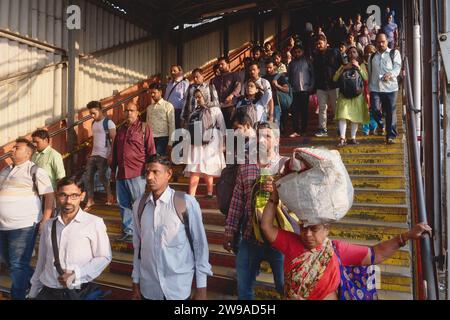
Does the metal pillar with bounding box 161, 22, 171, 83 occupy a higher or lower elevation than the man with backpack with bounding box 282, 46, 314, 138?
higher

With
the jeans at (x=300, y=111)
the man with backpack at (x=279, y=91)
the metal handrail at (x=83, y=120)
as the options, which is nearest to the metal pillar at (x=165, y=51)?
the metal handrail at (x=83, y=120)

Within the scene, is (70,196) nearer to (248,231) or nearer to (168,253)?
(168,253)

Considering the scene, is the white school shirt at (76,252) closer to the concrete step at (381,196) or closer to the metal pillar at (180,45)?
the concrete step at (381,196)

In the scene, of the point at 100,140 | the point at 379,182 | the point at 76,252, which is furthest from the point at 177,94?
the point at 76,252

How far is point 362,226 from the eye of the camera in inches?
155

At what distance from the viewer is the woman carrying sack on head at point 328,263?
82.3 inches

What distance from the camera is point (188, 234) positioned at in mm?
2518

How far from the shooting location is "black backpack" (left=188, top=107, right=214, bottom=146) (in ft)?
16.1

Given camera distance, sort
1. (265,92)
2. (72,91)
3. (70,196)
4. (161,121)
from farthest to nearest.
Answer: (72,91) → (161,121) → (265,92) → (70,196)

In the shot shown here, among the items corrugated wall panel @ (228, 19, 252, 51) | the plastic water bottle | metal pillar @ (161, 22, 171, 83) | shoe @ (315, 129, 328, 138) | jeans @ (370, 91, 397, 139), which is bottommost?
the plastic water bottle

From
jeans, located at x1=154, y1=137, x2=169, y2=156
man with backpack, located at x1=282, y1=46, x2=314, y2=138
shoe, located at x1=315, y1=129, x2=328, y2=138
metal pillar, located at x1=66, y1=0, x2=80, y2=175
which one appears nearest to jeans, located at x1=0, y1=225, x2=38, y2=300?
jeans, located at x1=154, y1=137, x2=169, y2=156

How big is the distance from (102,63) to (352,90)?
4684mm

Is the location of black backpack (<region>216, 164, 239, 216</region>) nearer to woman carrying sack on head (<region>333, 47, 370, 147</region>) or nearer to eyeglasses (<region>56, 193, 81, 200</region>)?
eyeglasses (<region>56, 193, 81, 200</region>)

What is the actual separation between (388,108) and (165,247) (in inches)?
165
